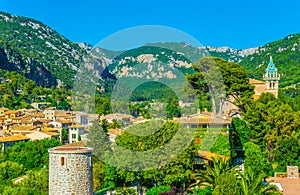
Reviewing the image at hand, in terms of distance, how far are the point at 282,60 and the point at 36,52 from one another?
49.8 metres

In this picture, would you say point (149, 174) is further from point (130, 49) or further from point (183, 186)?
point (130, 49)

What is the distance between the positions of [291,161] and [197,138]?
4065 mm

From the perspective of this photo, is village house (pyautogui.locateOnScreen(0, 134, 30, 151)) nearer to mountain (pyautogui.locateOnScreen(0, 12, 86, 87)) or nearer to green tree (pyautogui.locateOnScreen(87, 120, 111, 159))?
green tree (pyautogui.locateOnScreen(87, 120, 111, 159))

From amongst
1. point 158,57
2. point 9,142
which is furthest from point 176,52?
point 9,142

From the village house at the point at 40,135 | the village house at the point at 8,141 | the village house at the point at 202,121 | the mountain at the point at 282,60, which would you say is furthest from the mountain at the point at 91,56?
the village house at the point at 8,141

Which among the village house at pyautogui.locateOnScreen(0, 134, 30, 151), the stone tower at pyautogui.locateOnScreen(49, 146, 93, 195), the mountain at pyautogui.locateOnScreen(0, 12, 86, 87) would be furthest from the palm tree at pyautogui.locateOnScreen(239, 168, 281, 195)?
the mountain at pyautogui.locateOnScreen(0, 12, 86, 87)

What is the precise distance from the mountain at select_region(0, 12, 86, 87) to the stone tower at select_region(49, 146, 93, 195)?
6277cm

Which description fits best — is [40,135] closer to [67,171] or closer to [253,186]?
[253,186]

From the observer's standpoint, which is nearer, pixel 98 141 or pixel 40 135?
pixel 98 141

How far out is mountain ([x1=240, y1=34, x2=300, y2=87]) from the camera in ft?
232

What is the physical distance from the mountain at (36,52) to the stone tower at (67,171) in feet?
206

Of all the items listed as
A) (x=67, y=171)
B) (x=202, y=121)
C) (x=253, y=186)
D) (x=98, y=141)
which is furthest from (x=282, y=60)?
(x=67, y=171)

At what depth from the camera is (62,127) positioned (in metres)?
37.4

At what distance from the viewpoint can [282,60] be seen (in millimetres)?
80250
